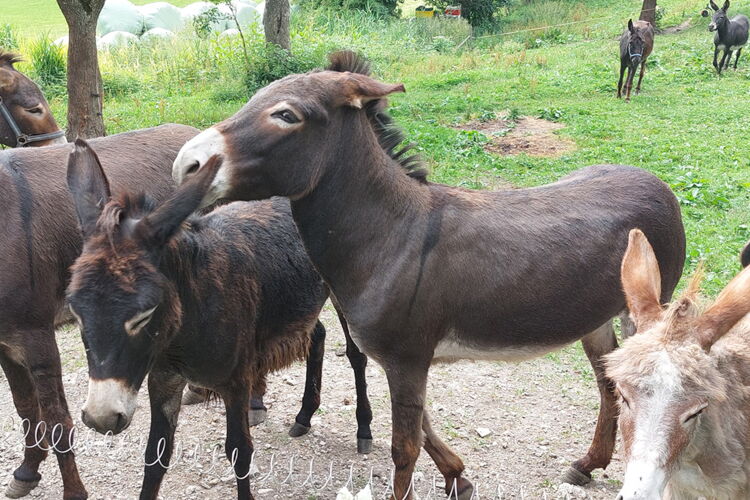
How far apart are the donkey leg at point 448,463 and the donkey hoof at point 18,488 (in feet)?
8.14

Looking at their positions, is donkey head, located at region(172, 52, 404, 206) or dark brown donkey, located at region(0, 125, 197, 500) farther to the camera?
dark brown donkey, located at region(0, 125, 197, 500)

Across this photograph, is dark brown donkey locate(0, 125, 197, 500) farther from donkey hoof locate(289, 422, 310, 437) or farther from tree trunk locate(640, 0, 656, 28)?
tree trunk locate(640, 0, 656, 28)

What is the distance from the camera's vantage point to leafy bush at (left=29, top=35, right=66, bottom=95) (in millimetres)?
14422

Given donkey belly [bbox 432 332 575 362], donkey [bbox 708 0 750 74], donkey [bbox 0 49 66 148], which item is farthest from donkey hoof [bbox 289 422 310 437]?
donkey [bbox 708 0 750 74]

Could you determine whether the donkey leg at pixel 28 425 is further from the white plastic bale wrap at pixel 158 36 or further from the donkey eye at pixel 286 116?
the white plastic bale wrap at pixel 158 36

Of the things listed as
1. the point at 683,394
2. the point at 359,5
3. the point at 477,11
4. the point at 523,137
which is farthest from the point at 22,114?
the point at 477,11

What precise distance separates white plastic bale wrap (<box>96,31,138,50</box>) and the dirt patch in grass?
39.7 ft

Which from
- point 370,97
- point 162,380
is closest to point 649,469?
point 370,97

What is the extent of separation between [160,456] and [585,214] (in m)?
2.65

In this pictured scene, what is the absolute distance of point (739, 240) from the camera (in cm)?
677

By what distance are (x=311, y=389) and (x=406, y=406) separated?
4.78ft

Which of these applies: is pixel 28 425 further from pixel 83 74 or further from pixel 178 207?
pixel 83 74

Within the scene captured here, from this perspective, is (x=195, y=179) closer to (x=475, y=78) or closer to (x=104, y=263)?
(x=104, y=263)

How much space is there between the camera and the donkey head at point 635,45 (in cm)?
1364
